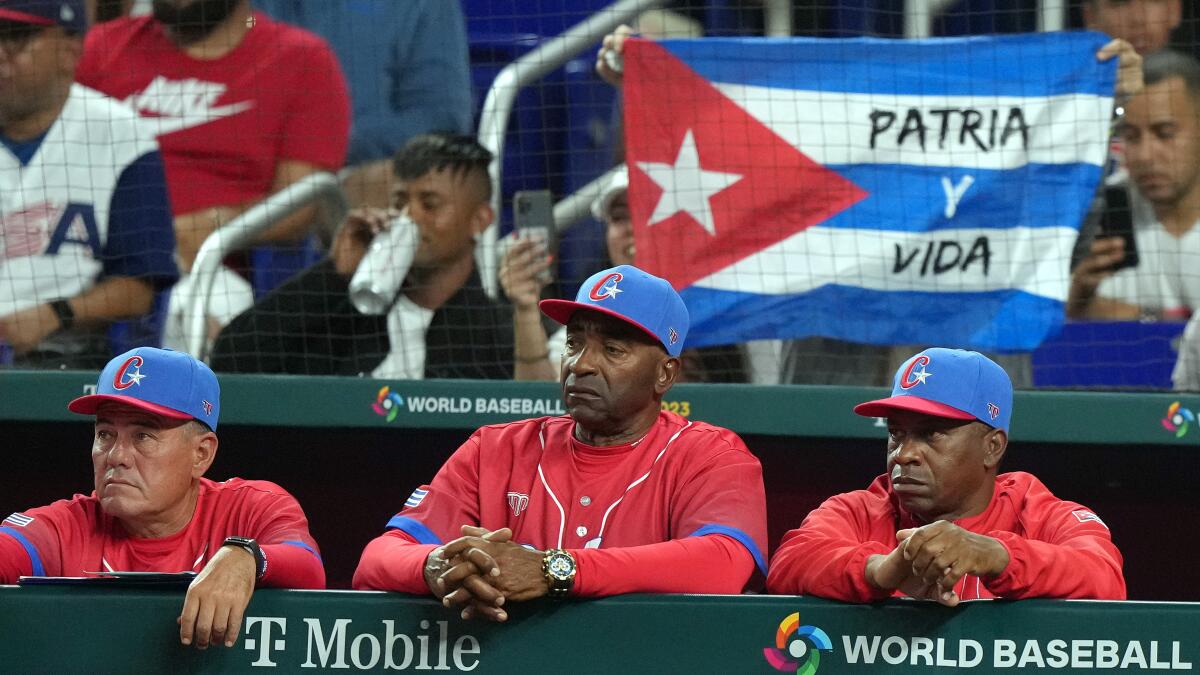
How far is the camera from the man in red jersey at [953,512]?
8.14 ft

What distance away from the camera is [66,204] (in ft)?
15.4

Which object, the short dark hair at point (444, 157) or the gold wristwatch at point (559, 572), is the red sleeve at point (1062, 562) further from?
the short dark hair at point (444, 157)

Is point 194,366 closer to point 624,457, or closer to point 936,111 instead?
point 624,457

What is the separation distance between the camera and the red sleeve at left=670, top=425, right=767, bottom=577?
108 inches

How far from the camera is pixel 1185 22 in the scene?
15.8 feet

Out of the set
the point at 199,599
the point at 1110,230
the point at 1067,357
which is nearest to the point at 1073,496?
the point at 1067,357

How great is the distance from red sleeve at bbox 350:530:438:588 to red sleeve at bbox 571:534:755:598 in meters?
0.27

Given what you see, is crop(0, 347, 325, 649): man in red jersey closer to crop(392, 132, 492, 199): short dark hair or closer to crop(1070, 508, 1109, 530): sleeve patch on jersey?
crop(1070, 508, 1109, 530): sleeve patch on jersey

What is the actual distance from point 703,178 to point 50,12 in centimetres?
212

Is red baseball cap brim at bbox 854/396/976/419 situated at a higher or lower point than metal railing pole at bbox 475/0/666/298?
lower

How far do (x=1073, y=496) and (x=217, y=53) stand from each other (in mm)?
3017

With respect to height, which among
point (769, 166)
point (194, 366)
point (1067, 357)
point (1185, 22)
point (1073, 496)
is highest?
point (1185, 22)

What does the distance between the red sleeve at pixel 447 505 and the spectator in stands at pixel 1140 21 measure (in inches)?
112

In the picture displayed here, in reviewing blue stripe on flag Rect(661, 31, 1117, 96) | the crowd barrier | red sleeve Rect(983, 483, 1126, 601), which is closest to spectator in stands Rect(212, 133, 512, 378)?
blue stripe on flag Rect(661, 31, 1117, 96)
